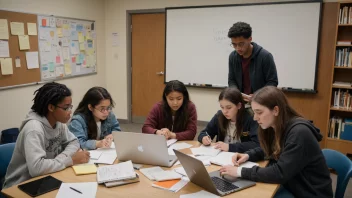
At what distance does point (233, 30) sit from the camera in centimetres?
238

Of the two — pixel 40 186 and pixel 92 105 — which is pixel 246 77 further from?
pixel 40 186

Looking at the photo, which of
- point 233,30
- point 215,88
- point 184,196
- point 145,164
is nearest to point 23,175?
point 145,164

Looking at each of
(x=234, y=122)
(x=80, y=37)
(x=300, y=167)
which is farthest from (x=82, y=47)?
(x=300, y=167)

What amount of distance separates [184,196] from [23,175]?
929 mm

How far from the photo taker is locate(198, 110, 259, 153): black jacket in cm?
201

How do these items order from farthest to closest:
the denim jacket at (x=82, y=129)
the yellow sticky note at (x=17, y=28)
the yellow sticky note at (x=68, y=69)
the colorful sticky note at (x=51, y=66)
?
the yellow sticky note at (x=68, y=69) < the colorful sticky note at (x=51, y=66) < the yellow sticky note at (x=17, y=28) < the denim jacket at (x=82, y=129)

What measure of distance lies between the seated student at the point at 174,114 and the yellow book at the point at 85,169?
2.53 ft

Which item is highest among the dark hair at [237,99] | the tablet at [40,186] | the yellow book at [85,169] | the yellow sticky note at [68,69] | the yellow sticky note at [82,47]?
the yellow sticky note at [82,47]

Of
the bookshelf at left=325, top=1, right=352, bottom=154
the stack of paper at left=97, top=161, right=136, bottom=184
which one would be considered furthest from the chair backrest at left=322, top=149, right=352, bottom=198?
the bookshelf at left=325, top=1, right=352, bottom=154

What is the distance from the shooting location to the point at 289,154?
151 centimetres

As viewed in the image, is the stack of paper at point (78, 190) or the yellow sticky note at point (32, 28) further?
the yellow sticky note at point (32, 28)

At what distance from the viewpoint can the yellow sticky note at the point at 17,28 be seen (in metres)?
3.47

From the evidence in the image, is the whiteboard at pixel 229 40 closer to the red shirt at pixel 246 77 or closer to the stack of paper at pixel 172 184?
the red shirt at pixel 246 77

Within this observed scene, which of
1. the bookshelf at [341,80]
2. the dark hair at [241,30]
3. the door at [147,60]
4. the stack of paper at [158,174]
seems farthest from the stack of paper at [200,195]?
the door at [147,60]
